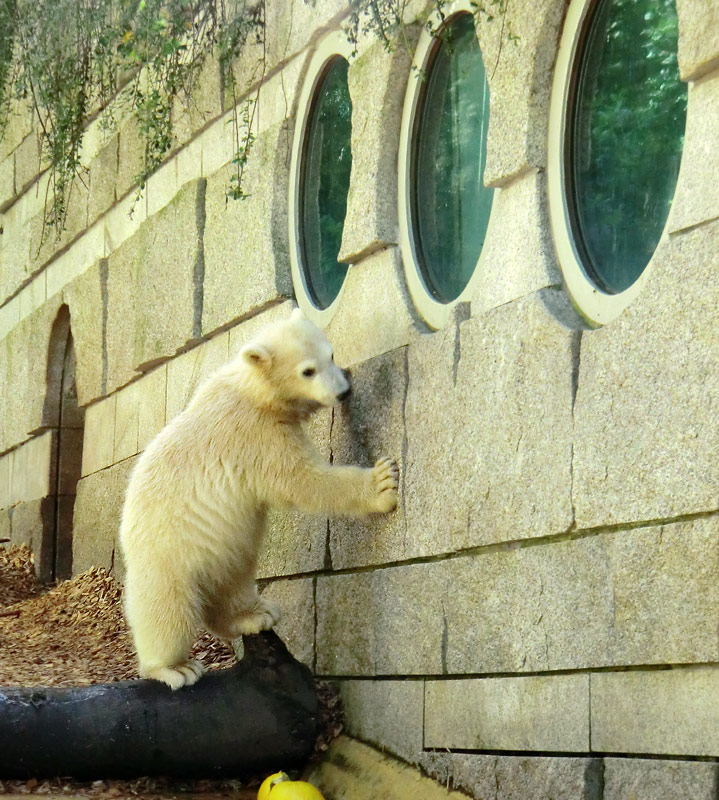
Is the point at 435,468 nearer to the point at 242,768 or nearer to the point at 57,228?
the point at 242,768


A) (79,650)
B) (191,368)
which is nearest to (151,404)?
(191,368)

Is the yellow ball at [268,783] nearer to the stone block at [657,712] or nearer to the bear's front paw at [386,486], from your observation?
the bear's front paw at [386,486]

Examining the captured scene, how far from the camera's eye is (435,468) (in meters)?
4.14

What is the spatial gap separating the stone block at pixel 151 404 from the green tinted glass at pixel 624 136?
3.49 metres

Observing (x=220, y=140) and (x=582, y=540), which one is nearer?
(x=582, y=540)

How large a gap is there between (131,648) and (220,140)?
2724 millimetres

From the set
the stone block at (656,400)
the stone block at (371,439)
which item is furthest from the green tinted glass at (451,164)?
the stone block at (656,400)

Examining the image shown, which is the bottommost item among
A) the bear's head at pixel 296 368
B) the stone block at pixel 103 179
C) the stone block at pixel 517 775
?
the stone block at pixel 517 775

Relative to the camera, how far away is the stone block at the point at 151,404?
6656mm

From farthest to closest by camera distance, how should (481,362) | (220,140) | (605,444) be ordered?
(220,140)
(481,362)
(605,444)

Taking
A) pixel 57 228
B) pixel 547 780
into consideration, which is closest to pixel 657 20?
pixel 547 780

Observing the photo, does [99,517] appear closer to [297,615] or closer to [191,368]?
[191,368]

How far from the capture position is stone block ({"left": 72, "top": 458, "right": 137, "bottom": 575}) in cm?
713

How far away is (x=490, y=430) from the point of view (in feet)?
12.6
